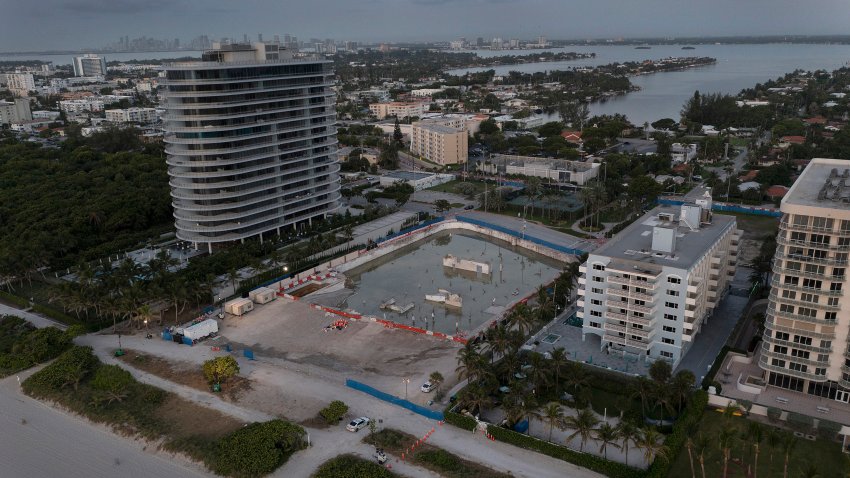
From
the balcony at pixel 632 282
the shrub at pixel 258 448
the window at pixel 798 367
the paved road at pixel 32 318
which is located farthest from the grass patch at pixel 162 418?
the window at pixel 798 367

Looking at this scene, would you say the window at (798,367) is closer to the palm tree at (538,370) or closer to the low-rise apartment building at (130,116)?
the palm tree at (538,370)

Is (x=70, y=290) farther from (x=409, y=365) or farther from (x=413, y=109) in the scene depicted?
(x=413, y=109)

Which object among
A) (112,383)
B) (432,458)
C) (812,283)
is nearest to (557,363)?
(432,458)

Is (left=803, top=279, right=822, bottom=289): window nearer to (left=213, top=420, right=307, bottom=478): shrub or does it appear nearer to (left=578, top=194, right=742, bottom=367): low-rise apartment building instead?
(left=578, top=194, right=742, bottom=367): low-rise apartment building

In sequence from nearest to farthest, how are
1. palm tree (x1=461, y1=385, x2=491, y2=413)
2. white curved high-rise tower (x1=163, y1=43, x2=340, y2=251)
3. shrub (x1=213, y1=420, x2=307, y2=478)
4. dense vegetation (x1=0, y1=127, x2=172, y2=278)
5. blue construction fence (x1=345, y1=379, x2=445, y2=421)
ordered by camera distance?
shrub (x1=213, y1=420, x2=307, y2=478) < palm tree (x1=461, y1=385, x2=491, y2=413) < blue construction fence (x1=345, y1=379, x2=445, y2=421) < white curved high-rise tower (x1=163, y1=43, x2=340, y2=251) < dense vegetation (x1=0, y1=127, x2=172, y2=278)

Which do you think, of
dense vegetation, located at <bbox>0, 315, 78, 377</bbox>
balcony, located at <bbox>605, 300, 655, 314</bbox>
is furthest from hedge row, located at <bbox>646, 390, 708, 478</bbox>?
dense vegetation, located at <bbox>0, 315, 78, 377</bbox>

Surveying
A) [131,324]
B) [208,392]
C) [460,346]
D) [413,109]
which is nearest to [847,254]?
[460,346]
